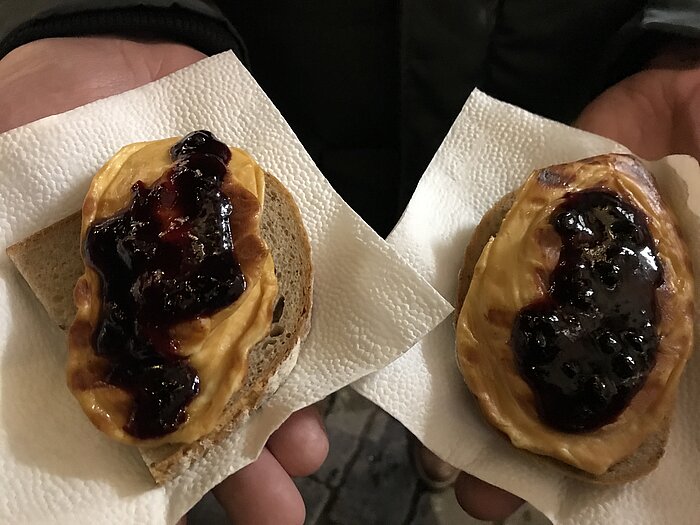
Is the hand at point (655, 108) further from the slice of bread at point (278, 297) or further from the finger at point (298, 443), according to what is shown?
the finger at point (298, 443)

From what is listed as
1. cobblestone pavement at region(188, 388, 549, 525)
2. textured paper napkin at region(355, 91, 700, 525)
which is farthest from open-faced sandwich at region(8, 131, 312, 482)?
cobblestone pavement at region(188, 388, 549, 525)

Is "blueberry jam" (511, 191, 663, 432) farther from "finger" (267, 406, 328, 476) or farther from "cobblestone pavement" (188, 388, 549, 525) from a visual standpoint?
"cobblestone pavement" (188, 388, 549, 525)

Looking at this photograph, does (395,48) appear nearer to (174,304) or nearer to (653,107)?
Answer: (653,107)

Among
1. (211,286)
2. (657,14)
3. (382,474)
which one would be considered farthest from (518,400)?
(657,14)

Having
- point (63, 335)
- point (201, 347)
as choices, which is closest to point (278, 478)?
point (201, 347)

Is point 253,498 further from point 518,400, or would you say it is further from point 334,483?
point 334,483

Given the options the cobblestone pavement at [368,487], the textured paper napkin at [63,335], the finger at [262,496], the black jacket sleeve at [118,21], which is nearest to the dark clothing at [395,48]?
the black jacket sleeve at [118,21]

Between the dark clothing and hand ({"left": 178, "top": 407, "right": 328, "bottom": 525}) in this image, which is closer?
hand ({"left": 178, "top": 407, "right": 328, "bottom": 525})
